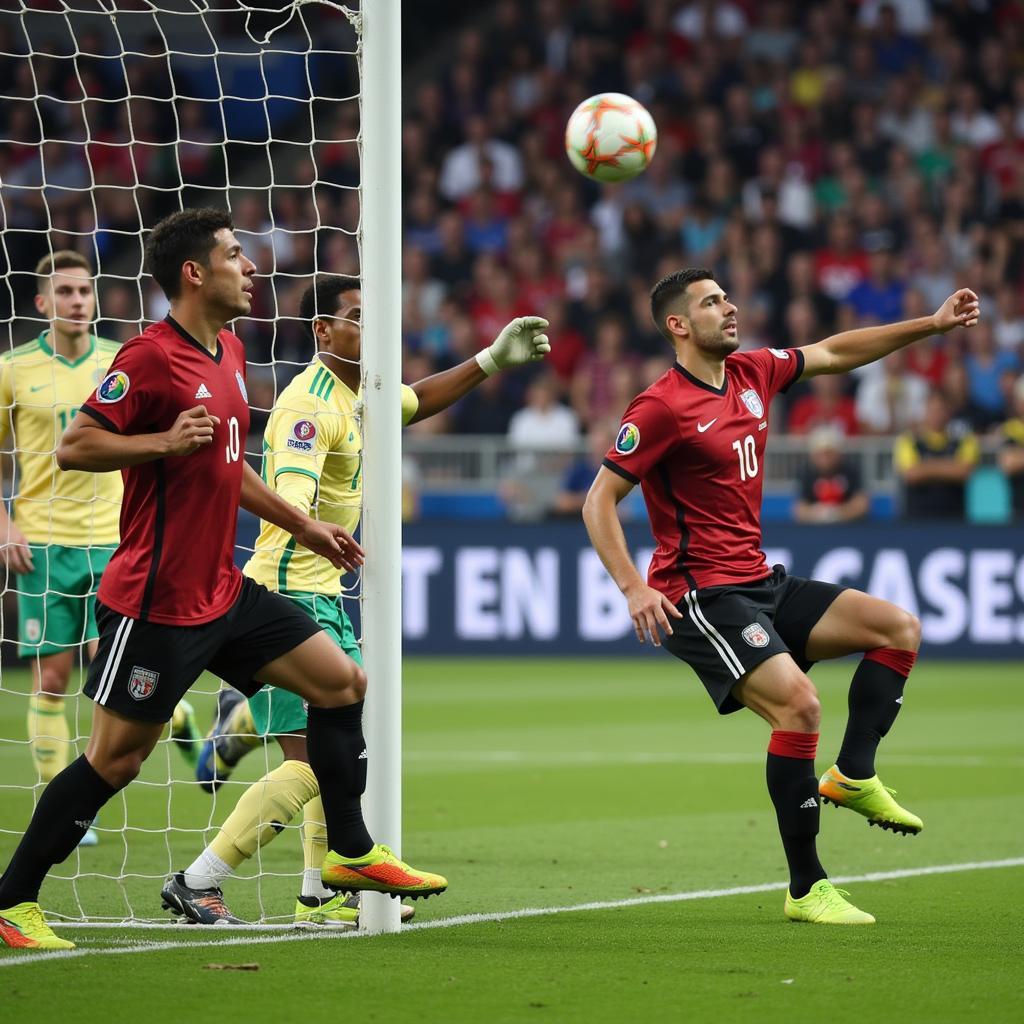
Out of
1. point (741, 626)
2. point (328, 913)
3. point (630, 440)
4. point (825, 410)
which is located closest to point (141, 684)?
point (328, 913)

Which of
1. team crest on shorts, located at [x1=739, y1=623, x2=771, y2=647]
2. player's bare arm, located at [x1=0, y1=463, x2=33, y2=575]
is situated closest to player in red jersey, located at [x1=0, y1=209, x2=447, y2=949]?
team crest on shorts, located at [x1=739, y1=623, x2=771, y2=647]

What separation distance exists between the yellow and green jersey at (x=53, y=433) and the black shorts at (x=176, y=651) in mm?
2911

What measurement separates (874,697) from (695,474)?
3.38 feet

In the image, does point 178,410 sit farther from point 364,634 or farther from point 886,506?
point 886,506

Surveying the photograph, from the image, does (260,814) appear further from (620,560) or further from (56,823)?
(620,560)

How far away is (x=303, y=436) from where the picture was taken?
20.7 feet

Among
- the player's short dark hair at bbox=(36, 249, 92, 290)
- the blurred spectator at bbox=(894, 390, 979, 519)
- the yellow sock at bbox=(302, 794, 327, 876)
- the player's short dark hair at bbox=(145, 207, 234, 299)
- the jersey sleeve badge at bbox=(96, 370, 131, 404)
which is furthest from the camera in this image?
the blurred spectator at bbox=(894, 390, 979, 519)

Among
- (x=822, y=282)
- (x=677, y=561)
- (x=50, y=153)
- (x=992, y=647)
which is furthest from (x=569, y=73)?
(x=677, y=561)

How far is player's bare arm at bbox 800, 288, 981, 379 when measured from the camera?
6707 millimetres

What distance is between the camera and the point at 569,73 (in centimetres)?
2275

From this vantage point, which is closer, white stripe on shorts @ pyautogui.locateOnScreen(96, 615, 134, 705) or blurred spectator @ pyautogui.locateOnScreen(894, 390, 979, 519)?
white stripe on shorts @ pyautogui.locateOnScreen(96, 615, 134, 705)

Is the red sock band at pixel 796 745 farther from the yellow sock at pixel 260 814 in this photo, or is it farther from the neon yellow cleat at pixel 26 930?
the neon yellow cleat at pixel 26 930

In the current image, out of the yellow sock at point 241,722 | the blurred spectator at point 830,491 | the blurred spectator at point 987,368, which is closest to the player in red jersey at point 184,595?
the yellow sock at point 241,722

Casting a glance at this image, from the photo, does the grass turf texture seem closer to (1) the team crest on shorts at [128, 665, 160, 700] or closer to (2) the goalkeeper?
(2) the goalkeeper
